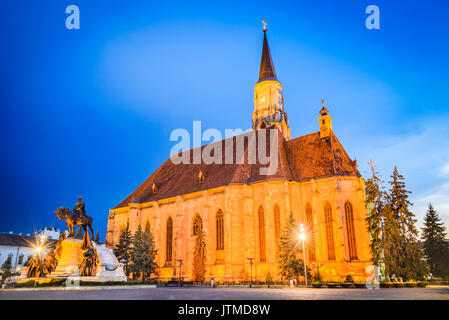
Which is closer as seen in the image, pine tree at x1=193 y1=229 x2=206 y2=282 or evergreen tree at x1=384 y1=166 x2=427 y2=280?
evergreen tree at x1=384 y1=166 x2=427 y2=280

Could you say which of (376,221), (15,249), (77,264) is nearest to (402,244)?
(376,221)

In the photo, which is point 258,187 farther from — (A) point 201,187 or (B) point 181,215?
(B) point 181,215

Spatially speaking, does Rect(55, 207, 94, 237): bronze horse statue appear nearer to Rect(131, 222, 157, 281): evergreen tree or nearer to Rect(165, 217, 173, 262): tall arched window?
Rect(131, 222, 157, 281): evergreen tree

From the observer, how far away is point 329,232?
3800cm

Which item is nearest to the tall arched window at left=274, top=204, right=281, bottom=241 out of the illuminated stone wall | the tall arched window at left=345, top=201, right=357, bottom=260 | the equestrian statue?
the illuminated stone wall

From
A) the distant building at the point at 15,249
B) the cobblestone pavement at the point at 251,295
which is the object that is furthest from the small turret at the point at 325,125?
the distant building at the point at 15,249

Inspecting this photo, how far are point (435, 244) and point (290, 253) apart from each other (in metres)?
23.6

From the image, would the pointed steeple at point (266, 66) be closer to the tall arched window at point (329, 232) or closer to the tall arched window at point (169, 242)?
the tall arched window at point (329, 232)

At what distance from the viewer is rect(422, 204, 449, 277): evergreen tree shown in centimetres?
4406

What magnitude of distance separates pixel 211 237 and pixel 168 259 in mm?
8675

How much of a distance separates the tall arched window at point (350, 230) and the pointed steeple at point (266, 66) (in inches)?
948

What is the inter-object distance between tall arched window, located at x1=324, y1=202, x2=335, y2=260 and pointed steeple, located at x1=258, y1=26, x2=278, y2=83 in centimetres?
2345

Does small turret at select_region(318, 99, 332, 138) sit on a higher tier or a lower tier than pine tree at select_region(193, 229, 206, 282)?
higher
